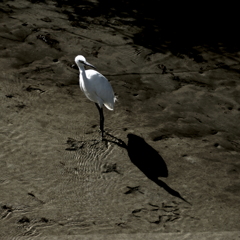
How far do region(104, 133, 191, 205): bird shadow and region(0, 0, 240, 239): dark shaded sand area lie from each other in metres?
0.01

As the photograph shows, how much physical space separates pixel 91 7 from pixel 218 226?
4751 millimetres

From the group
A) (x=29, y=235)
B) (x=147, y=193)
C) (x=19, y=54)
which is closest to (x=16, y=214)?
(x=29, y=235)

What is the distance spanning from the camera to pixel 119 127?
4.17 meters

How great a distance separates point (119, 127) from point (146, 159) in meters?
0.59

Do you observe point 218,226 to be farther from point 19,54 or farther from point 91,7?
Result: point 91,7

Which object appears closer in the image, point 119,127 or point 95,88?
point 95,88

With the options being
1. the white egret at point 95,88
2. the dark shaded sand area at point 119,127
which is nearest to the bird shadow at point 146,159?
the dark shaded sand area at point 119,127

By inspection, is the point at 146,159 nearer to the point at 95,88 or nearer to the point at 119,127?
the point at 119,127

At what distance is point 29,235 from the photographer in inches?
114

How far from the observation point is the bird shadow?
3.53m

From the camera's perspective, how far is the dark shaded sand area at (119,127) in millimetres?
3129

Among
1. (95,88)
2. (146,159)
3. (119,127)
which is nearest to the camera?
(146,159)

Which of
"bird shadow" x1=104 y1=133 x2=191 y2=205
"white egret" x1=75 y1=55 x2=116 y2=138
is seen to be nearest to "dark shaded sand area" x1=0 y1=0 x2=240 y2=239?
"bird shadow" x1=104 y1=133 x2=191 y2=205

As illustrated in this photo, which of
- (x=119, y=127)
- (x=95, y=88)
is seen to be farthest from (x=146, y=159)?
(x=95, y=88)
